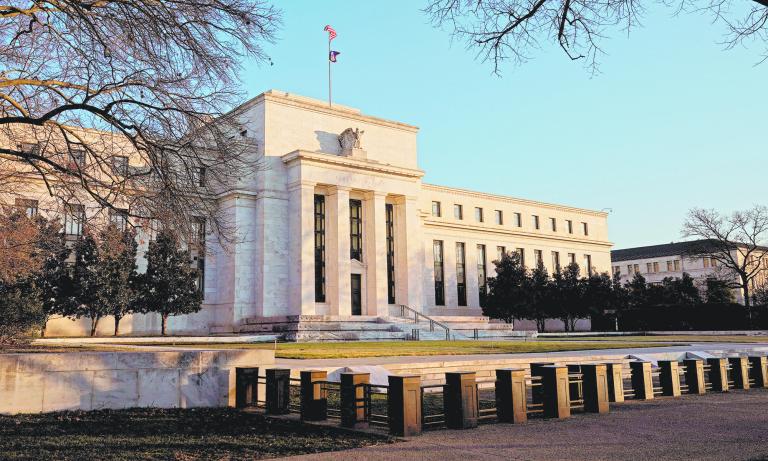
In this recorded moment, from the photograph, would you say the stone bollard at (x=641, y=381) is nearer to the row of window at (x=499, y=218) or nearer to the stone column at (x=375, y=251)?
the stone column at (x=375, y=251)

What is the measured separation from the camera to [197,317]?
4584 cm

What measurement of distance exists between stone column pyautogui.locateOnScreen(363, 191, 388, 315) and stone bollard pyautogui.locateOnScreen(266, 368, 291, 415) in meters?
35.9

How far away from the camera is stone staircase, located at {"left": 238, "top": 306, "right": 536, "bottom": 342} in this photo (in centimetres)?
3972

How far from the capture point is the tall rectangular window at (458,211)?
65125 millimetres

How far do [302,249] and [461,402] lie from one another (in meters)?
35.7

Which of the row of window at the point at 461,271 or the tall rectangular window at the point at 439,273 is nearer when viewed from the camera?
the tall rectangular window at the point at 439,273

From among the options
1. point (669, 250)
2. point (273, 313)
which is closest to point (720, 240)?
point (669, 250)

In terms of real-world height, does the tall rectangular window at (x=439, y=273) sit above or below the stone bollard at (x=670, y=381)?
above

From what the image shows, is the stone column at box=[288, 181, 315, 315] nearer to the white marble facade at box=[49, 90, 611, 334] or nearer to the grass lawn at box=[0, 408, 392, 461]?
the white marble facade at box=[49, 90, 611, 334]

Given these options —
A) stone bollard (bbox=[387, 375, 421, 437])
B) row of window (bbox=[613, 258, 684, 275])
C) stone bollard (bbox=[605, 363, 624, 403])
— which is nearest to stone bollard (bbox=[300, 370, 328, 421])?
stone bollard (bbox=[387, 375, 421, 437])

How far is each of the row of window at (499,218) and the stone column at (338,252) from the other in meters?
17.2

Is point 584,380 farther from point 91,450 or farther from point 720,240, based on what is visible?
point 720,240

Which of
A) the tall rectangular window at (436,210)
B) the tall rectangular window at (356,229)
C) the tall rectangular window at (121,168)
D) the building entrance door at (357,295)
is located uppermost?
the tall rectangular window at (436,210)

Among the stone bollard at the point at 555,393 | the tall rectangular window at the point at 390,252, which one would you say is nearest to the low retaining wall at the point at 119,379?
the stone bollard at the point at 555,393
